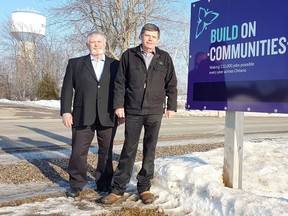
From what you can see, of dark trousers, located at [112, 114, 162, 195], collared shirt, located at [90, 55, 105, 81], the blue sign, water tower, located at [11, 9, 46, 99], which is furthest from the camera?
water tower, located at [11, 9, 46, 99]

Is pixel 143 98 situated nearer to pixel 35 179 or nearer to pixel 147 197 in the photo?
pixel 147 197

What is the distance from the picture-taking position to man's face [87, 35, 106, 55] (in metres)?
4.37

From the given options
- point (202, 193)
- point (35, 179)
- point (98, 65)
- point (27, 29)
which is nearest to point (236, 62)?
point (202, 193)

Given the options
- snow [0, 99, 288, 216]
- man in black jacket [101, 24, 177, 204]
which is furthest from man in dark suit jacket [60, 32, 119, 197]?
snow [0, 99, 288, 216]

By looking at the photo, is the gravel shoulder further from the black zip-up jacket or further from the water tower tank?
the water tower tank

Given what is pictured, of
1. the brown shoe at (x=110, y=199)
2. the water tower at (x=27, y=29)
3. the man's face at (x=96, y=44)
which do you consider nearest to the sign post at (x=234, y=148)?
the brown shoe at (x=110, y=199)

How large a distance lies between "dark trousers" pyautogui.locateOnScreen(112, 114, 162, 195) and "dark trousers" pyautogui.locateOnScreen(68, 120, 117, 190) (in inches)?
16.2

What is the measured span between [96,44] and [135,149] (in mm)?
1323

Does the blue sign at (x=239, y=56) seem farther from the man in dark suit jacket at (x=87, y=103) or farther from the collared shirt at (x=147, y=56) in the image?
the man in dark suit jacket at (x=87, y=103)

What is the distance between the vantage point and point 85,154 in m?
4.47

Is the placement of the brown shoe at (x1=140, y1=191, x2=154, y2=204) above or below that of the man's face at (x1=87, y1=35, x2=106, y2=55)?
below

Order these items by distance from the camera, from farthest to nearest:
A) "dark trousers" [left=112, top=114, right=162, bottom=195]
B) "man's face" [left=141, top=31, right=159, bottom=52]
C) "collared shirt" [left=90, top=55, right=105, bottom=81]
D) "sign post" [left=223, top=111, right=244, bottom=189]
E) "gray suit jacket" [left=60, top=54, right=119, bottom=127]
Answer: "collared shirt" [left=90, top=55, right=105, bottom=81]
"gray suit jacket" [left=60, top=54, right=119, bottom=127]
"dark trousers" [left=112, top=114, right=162, bottom=195]
"man's face" [left=141, top=31, right=159, bottom=52]
"sign post" [left=223, top=111, right=244, bottom=189]

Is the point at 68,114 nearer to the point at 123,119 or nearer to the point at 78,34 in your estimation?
the point at 123,119

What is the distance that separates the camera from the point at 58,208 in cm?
390
